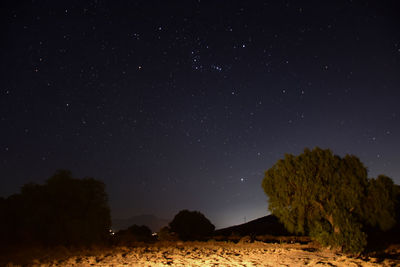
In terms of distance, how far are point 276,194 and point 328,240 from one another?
4.28 metres

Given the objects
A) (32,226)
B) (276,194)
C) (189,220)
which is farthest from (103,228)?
(189,220)

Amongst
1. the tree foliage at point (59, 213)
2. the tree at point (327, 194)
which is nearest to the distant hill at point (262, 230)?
the tree at point (327, 194)

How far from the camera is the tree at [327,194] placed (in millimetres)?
17250

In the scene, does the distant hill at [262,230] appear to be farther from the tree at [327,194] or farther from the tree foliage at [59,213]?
the tree foliage at [59,213]

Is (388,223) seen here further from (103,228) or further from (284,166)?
(103,228)

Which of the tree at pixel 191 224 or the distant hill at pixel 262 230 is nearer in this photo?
the tree at pixel 191 224

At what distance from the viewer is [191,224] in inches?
1690

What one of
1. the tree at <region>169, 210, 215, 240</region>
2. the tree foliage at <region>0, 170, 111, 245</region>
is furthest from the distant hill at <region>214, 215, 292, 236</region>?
the tree foliage at <region>0, 170, 111, 245</region>

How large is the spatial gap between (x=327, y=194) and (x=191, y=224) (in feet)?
95.4

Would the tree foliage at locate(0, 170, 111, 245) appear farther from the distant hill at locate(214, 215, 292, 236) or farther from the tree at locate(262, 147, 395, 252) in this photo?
the distant hill at locate(214, 215, 292, 236)

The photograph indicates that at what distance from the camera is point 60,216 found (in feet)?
63.2

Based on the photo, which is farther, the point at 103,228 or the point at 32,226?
the point at 103,228

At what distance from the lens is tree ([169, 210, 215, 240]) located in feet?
139

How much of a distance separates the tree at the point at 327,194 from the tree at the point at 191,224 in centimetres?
2599
